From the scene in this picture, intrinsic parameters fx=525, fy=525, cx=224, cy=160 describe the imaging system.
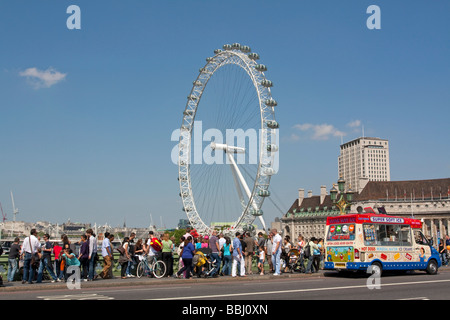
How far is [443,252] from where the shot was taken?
36.1 meters

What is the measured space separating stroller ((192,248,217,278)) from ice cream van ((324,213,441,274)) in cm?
564

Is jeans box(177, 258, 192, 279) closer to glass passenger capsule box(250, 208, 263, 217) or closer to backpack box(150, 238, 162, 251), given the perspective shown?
backpack box(150, 238, 162, 251)

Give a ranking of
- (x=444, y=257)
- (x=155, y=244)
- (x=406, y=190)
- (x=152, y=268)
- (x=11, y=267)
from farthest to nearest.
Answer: (x=406, y=190) → (x=444, y=257) → (x=152, y=268) → (x=155, y=244) → (x=11, y=267)

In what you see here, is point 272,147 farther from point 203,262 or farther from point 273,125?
point 203,262

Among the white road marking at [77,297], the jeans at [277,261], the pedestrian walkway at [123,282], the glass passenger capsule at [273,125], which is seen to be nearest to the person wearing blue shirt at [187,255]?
the pedestrian walkway at [123,282]

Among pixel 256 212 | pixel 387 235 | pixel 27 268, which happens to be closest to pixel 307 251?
pixel 387 235

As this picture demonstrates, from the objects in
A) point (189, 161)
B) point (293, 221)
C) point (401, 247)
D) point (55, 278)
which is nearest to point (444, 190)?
point (293, 221)

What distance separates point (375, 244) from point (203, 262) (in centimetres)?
778

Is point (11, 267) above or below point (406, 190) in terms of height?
below

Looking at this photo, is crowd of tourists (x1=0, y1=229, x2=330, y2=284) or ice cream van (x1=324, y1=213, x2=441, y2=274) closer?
crowd of tourists (x1=0, y1=229, x2=330, y2=284)

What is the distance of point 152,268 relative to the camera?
2433cm

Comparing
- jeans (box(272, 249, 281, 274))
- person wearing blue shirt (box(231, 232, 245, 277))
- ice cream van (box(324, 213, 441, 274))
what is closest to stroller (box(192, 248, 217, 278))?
person wearing blue shirt (box(231, 232, 245, 277))

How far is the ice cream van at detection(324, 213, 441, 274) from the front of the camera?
23375 mm
